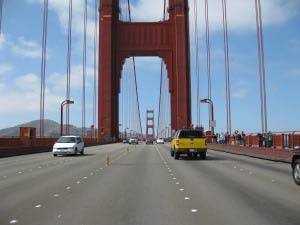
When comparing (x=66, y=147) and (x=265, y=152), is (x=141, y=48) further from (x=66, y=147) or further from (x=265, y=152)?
(x=265, y=152)

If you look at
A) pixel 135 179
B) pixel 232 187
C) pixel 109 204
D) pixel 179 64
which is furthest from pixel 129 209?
pixel 179 64

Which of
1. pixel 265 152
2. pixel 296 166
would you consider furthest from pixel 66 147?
pixel 296 166

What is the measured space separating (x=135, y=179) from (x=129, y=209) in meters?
5.66

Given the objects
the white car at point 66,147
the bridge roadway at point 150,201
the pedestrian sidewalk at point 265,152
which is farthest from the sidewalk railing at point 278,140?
the white car at point 66,147

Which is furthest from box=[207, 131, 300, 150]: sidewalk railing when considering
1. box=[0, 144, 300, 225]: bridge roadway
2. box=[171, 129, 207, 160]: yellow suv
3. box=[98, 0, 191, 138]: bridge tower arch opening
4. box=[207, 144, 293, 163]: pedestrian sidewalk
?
box=[98, 0, 191, 138]: bridge tower arch opening

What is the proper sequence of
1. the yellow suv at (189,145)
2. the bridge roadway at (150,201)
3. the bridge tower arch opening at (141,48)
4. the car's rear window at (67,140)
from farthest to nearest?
the bridge tower arch opening at (141,48)
the car's rear window at (67,140)
the yellow suv at (189,145)
the bridge roadway at (150,201)

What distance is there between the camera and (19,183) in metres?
12.7

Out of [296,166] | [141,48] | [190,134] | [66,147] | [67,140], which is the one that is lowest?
[296,166]

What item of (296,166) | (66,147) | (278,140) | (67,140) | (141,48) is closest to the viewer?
Result: (296,166)

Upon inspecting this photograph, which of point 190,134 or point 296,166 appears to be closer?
point 296,166

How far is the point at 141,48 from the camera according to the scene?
287ft

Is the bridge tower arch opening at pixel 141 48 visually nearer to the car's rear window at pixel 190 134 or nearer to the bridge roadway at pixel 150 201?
the car's rear window at pixel 190 134

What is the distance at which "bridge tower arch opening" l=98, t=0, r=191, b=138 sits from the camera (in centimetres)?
8462

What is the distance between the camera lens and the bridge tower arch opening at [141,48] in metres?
84.6
